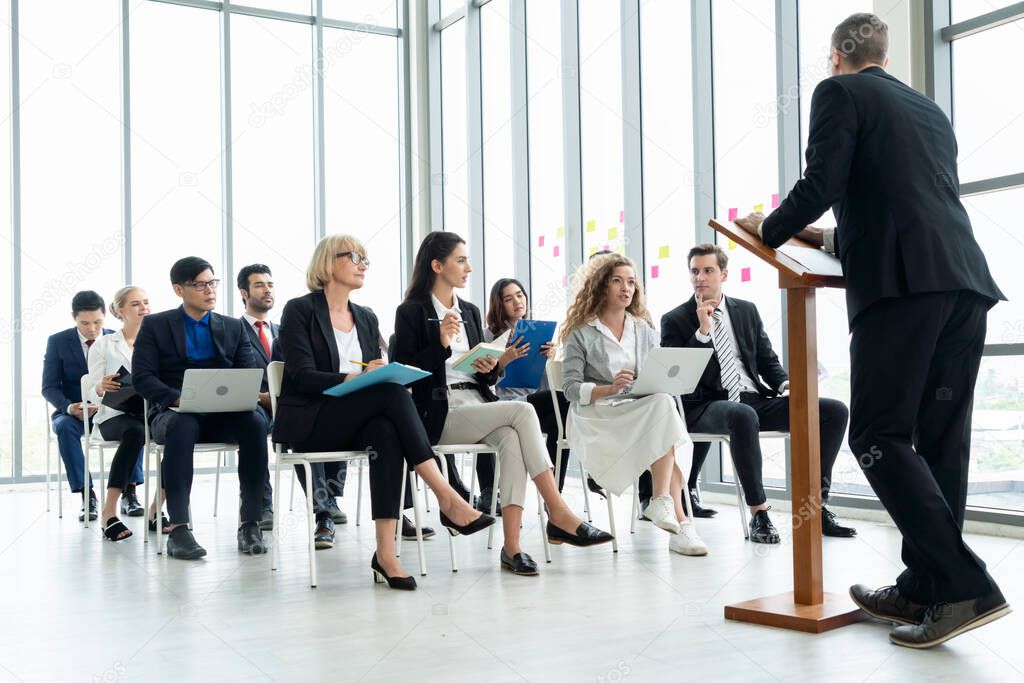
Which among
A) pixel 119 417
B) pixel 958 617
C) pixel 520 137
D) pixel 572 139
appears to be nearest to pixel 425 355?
pixel 119 417

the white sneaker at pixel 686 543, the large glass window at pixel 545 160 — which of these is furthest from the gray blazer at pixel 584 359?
the large glass window at pixel 545 160

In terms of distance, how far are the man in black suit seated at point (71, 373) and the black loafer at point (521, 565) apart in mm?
2839

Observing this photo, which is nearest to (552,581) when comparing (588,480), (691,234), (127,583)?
(127,583)

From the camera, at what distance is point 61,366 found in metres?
5.48

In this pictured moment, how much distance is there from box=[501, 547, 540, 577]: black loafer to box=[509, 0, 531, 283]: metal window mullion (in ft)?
13.2

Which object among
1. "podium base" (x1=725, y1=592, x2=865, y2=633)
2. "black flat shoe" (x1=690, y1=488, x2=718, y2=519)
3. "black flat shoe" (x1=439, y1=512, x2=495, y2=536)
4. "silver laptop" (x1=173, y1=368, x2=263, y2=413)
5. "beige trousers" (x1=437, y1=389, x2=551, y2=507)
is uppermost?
"silver laptop" (x1=173, y1=368, x2=263, y2=413)

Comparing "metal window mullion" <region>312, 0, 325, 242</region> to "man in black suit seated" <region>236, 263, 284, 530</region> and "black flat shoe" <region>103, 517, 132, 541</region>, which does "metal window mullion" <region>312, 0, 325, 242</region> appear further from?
"black flat shoe" <region>103, 517, 132, 541</region>

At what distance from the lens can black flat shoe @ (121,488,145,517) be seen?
5.15 m

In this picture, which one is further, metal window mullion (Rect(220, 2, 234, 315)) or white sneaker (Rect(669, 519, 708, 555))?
metal window mullion (Rect(220, 2, 234, 315))

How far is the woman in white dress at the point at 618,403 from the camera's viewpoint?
12.1 feet

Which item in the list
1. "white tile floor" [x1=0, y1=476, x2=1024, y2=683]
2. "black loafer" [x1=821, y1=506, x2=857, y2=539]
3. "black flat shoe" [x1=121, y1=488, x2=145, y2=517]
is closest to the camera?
"white tile floor" [x1=0, y1=476, x2=1024, y2=683]

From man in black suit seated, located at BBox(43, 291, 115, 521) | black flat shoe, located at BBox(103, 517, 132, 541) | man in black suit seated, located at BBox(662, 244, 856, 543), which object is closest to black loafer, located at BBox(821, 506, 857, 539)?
man in black suit seated, located at BBox(662, 244, 856, 543)

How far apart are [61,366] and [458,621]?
375 centimetres

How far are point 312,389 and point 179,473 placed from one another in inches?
35.7
